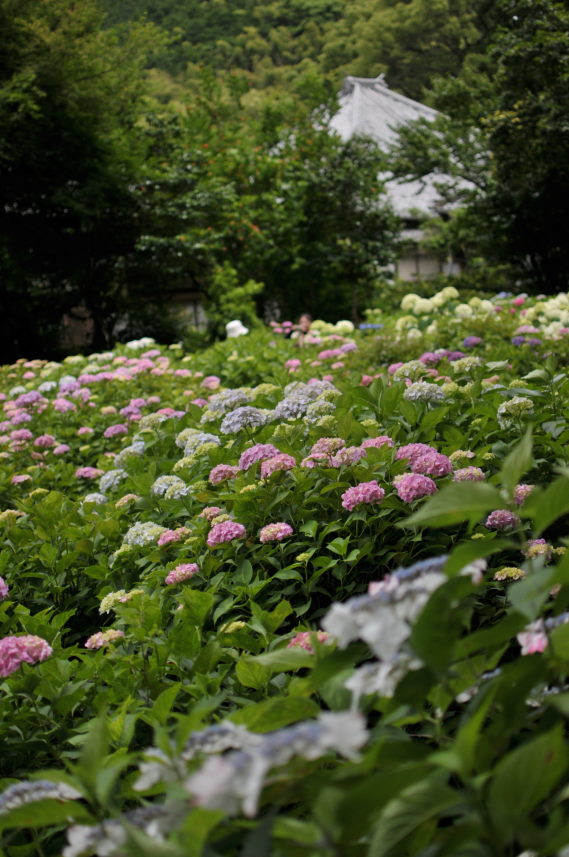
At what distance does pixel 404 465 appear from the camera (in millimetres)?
1997

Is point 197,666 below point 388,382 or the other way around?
below

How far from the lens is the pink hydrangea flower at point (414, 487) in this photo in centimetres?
177

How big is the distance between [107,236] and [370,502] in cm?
1254

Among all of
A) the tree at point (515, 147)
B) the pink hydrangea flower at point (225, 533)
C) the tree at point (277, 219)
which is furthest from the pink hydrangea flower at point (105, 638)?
the tree at point (277, 219)

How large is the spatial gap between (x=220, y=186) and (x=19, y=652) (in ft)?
41.7

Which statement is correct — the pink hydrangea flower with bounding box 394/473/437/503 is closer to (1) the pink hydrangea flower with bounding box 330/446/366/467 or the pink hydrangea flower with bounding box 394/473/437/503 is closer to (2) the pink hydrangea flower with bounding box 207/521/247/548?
(1) the pink hydrangea flower with bounding box 330/446/366/467

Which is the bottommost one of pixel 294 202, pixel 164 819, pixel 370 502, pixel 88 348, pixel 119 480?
pixel 88 348

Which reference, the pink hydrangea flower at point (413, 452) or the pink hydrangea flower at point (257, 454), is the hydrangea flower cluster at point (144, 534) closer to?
the pink hydrangea flower at point (257, 454)

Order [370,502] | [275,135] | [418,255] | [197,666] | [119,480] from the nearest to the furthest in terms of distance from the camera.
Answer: [197,666] → [370,502] → [119,480] → [275,135] → [418,255]

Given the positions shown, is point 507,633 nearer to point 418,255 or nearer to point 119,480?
point 119,480

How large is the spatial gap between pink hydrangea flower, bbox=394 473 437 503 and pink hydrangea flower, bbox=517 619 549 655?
0.90 m

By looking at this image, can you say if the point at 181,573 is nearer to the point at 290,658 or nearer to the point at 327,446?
the point at 327,446

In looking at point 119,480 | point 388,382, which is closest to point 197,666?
point 119,480

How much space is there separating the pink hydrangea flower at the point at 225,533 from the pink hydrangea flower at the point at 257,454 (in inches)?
11.9
